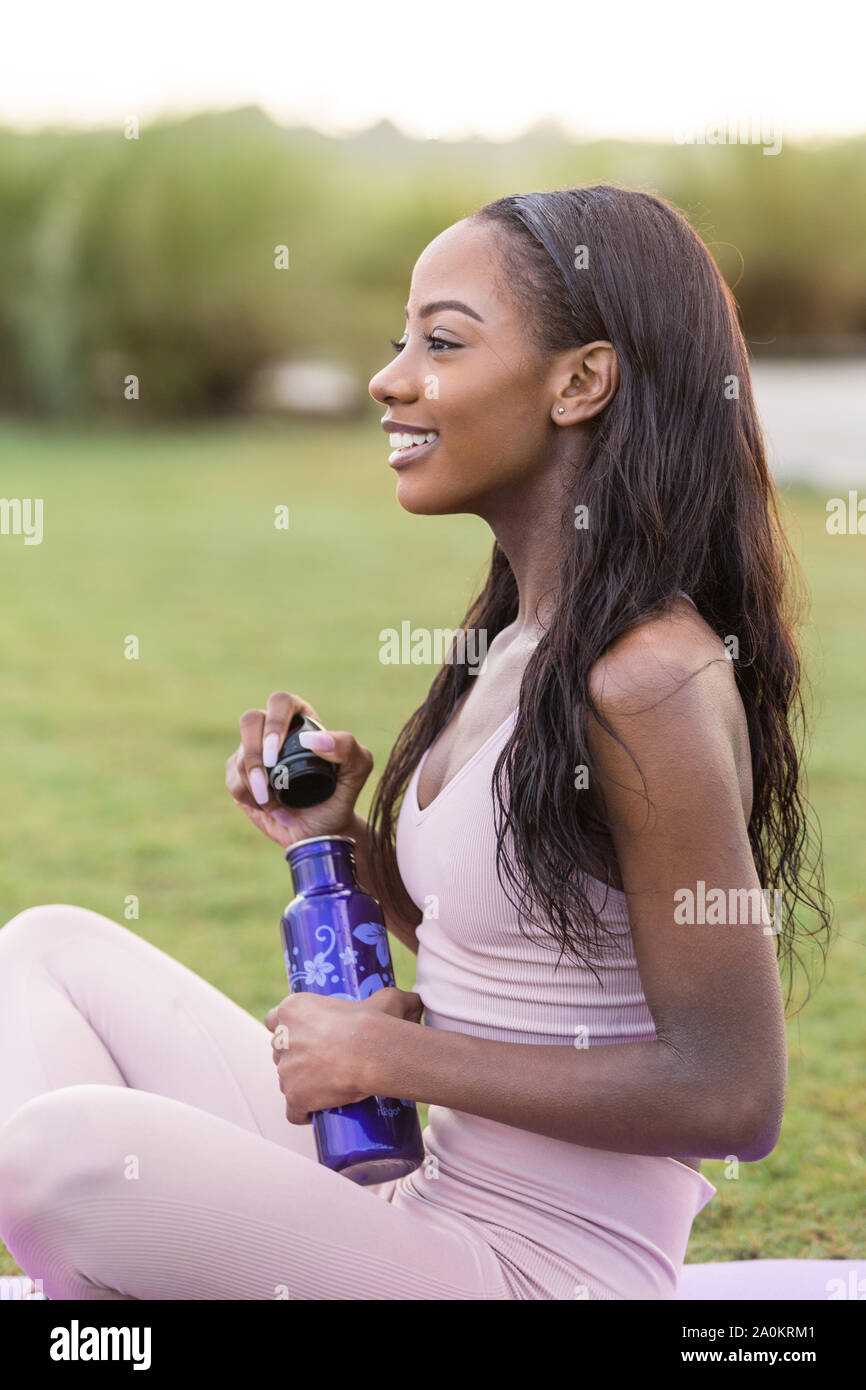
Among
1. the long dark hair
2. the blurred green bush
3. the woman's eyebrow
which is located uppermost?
the blurred green bush

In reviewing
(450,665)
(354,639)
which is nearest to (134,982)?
(450,665)

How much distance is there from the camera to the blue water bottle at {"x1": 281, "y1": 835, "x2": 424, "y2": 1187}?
5.05 feet

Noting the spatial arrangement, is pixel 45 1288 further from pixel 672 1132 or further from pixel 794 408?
pixel 794 408

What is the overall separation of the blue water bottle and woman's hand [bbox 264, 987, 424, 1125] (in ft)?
0.12

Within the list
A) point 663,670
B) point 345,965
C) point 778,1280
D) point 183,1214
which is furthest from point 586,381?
point 778,1280

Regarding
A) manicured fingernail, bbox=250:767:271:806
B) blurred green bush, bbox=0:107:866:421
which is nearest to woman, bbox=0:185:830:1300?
manicured fingernail, bbox=250:767:271:806

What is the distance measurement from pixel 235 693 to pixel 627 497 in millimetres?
5816

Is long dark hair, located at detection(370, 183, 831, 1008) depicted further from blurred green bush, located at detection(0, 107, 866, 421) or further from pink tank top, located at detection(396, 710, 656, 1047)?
blurred green bush, located at detection(0, 107, 866, 421)

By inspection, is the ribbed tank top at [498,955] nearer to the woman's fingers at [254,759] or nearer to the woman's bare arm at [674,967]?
the woman's bare arm at [674,967]

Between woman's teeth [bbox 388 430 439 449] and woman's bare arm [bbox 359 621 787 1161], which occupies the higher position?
woman's teeth [bbox 388 430 439 449]

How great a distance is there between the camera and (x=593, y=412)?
1.58 m

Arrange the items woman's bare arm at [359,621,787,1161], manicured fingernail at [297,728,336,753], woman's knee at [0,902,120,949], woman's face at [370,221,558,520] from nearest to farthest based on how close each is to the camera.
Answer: woman's bare arm at [359,621,787,1161]
woman's face at [370,221,558,520]
manicured fingernail at [297,728,336,753]
woman's knee at [0,902,120,949]

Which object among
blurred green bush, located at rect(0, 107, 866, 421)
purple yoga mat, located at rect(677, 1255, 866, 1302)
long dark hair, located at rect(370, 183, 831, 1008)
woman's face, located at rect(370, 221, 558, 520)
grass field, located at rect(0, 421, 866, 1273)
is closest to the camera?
long dark hair, located at rect(370, 183, 831, 1008)
